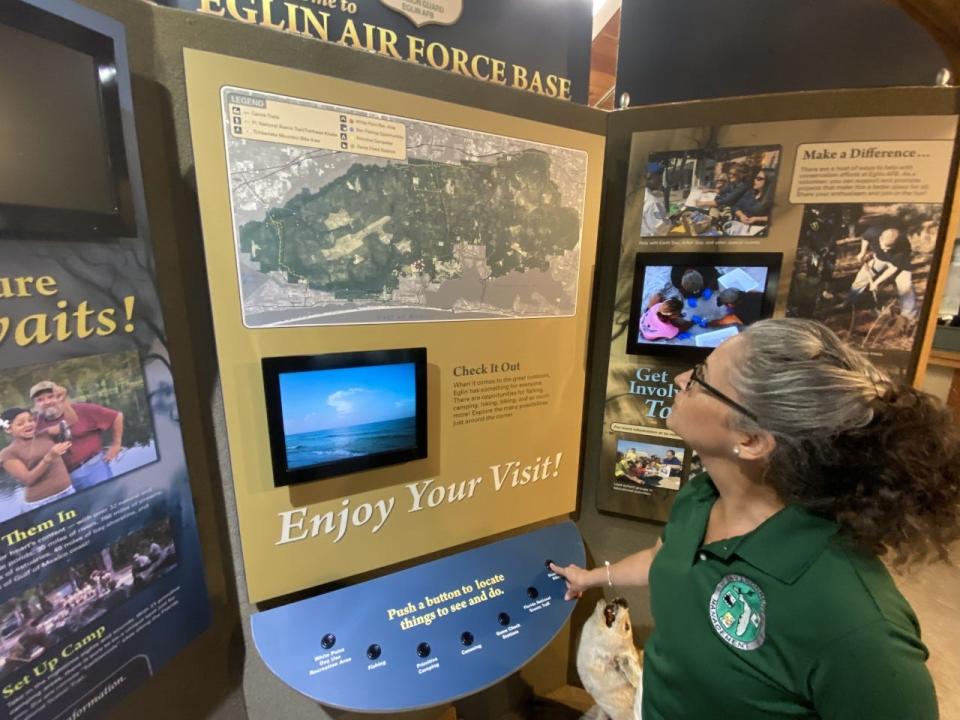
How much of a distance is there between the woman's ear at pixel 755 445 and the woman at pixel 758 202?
0.77 meters

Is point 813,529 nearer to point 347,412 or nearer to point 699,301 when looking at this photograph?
point 699,301

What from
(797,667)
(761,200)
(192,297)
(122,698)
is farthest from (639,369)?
(122,698)

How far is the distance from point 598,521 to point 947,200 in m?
1.44

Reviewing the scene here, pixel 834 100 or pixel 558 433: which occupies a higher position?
pixel 834 100

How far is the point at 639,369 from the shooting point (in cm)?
149

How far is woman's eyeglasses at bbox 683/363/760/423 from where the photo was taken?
842mm

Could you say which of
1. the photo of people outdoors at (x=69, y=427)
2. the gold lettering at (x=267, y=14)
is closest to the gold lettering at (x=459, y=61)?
the gold lettering at (x=267, y=14)

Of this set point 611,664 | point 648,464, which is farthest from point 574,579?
point 648,464

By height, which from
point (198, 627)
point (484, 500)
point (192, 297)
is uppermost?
point (192, 297)

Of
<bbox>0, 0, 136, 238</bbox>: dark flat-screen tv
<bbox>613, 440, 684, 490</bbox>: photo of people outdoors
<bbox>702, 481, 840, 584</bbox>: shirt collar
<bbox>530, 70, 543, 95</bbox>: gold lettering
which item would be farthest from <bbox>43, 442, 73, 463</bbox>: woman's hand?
<bbox>613, 440, 684, 490</bbox>: photo of people outdoors

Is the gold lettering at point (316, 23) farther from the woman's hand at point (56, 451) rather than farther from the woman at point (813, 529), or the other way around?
the woman at point (813, 529)

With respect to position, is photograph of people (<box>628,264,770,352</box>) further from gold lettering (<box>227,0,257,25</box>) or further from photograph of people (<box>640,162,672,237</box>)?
gold lettering (<box>227,0,257,25</box>)

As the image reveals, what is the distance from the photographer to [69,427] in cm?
76

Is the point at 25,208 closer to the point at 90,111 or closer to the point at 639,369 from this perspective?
the point at 90,111
